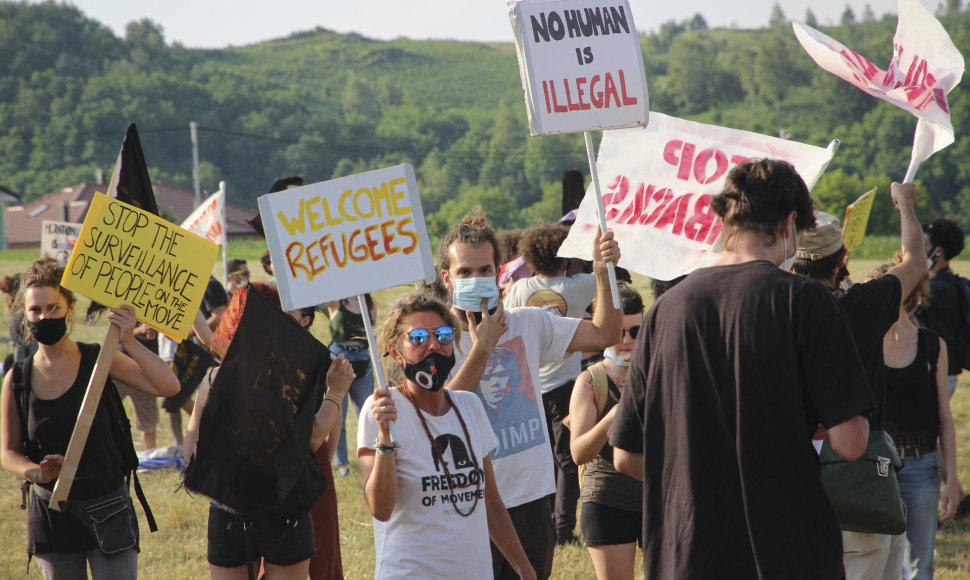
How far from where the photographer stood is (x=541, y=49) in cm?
430

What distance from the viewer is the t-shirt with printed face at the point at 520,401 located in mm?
3828

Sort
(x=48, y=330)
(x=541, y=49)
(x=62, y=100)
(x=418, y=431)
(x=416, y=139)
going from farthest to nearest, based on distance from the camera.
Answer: (x=416, y=139)
(x=62, y=100)
(x=541, y=49)
(x=48, y=330)
(x=418, y=431)

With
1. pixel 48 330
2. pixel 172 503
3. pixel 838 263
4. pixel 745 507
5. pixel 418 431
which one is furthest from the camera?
pixel 172 503

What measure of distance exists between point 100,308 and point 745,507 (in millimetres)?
3353

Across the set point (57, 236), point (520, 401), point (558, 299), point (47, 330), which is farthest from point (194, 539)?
point (57, 236)

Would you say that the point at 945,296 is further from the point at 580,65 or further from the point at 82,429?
the point at 82,429

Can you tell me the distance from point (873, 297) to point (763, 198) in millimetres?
609

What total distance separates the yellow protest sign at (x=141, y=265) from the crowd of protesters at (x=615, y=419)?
0.12 m

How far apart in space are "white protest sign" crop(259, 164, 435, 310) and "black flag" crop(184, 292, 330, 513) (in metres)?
0.14

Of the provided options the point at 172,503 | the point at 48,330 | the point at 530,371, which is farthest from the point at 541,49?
the point at 172,503

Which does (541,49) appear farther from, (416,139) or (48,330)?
(416,139)

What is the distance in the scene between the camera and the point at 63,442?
12.9 feet

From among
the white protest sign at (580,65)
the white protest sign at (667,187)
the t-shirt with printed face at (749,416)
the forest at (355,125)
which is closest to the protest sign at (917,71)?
the white protest sign at (667,187)

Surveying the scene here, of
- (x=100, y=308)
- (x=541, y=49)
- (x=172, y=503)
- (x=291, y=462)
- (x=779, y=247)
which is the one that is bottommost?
(x=172, y=503)
